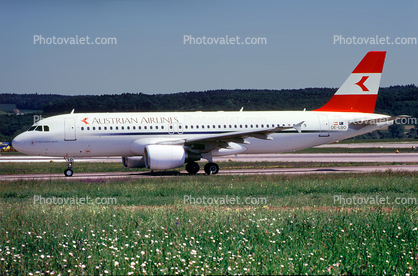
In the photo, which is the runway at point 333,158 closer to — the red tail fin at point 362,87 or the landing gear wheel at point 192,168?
the red tail fin at point 362,87

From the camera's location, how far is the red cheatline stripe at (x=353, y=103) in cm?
3259

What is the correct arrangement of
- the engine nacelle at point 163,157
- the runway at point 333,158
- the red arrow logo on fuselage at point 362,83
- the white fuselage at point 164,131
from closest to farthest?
the engine nacelle at point 163,157
the white fuselage at point 164,131
the red arrow logo on fuselage at point 362,83
the runway at point 333,158

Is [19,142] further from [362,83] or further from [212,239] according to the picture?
[362,83]

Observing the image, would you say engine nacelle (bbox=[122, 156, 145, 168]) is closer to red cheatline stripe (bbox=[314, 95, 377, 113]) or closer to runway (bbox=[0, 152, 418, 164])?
red cheatline stripe (bbox=[314, 95, 377, 113])

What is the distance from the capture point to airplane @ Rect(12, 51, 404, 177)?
27375mm

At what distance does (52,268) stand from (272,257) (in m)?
4.03

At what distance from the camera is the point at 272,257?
846 cm

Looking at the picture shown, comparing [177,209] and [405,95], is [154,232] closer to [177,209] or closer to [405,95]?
[177,209]

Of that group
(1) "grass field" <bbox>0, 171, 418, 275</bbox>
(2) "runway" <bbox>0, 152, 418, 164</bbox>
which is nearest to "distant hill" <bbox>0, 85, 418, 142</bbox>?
(2) "runway" <bbox>0, 152, 418, 164</bbox>

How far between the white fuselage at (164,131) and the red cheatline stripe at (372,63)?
340 centimetres

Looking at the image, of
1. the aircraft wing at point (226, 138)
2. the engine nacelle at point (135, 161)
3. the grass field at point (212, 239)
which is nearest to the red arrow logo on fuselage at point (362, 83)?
the aircraft wing at point (226, 138)

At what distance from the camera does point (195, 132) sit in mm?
29172

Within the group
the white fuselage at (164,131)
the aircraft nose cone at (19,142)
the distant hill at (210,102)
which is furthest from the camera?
the distant hill at (210,102)

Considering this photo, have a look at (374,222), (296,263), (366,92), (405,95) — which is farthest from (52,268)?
(405,95)
